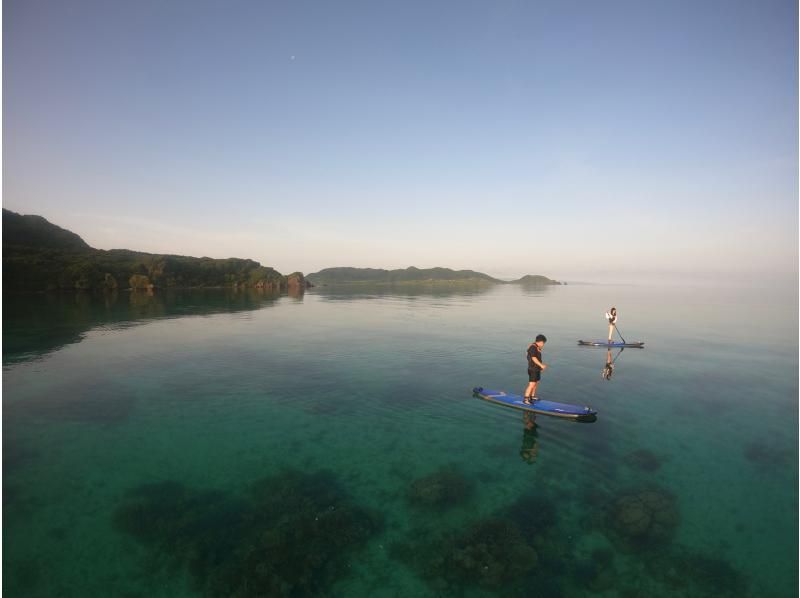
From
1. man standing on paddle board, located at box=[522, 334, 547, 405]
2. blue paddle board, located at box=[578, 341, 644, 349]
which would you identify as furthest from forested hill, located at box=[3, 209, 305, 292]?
man standing on paddle board, located at box=[522, 334, 547, 405]

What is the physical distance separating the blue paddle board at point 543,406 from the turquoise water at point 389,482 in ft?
1.93

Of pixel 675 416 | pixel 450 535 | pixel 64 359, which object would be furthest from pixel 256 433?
pixel 64 359

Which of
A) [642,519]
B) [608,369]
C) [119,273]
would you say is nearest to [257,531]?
[642,519]

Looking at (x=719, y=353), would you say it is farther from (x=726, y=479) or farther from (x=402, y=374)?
(x=402, y=374)

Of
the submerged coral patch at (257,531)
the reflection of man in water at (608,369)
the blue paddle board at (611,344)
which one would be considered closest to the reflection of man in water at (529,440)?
the submerged coral patch at (257,531)

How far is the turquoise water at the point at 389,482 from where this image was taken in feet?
30.0

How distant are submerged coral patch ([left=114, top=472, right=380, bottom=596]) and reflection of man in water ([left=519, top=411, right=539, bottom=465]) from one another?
23.1 ft

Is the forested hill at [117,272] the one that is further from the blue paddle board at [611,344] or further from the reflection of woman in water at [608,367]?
the reflection of woman in water at [608,367]

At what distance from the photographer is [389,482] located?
1288cm

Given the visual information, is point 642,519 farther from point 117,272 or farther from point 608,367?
point 117,272

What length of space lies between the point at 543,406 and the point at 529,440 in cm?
310

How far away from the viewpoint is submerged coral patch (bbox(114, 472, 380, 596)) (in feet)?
29.0

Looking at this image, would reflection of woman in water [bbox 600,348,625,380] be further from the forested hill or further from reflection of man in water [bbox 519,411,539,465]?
the forested hill

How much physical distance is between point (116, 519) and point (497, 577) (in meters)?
11.2
